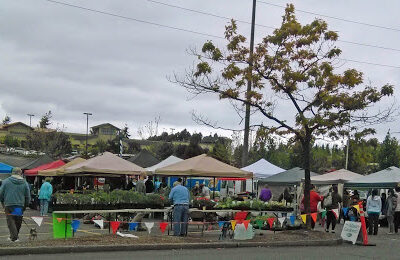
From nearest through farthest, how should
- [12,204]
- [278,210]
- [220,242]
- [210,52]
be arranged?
[12,204]
[220,242]
[210,52]
[278,210]

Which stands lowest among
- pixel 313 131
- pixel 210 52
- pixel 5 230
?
pixel 5 230

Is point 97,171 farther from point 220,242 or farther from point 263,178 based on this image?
point 263,178

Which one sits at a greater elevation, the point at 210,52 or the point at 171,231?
the point at 210,52

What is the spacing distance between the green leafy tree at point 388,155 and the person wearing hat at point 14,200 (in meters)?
56.7

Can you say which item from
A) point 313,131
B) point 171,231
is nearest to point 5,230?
point 171,231

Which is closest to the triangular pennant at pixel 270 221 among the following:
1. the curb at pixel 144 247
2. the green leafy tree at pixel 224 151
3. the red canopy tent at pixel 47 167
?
the curb at pixel 144 247

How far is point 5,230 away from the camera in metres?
14.8

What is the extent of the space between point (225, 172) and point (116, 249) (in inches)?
281

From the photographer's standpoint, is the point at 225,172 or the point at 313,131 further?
the point at 225,172

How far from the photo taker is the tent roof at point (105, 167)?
63.2ft

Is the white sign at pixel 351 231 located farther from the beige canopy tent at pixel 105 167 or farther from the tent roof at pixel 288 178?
the tent roof at pixel 288 178

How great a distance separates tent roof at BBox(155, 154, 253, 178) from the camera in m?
18.0

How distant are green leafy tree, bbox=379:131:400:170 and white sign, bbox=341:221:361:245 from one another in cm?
4994

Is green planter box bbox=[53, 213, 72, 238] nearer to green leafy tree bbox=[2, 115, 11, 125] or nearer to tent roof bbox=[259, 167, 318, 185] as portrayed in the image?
tent roof bbox=[259, 167, 318, 185]
